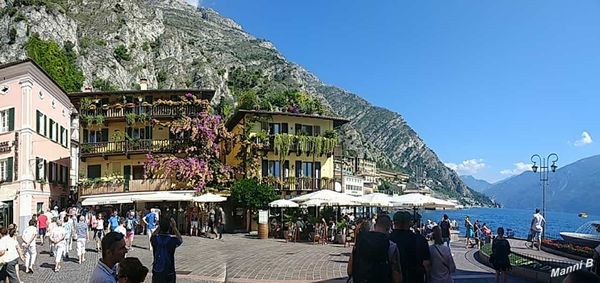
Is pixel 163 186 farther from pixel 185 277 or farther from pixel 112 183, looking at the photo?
pixel 185 277

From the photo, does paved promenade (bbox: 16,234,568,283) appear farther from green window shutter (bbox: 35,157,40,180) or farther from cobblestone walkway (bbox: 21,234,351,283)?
green window shutter (bbox: 35,157,40,180)

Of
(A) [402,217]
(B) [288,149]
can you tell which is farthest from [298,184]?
(A) [402,217]

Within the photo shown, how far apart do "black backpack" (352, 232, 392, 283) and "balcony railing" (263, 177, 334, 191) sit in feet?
92.7

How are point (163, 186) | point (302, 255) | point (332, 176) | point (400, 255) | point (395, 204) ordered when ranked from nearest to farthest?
point (400, 255)
point (302, 255)
point (395, 204)
point (163, 186)
point (332, 176)

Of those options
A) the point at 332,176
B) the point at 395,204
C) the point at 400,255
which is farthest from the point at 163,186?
the point at 400,255

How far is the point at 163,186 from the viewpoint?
109 ft

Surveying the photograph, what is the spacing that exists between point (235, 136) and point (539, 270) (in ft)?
83.7

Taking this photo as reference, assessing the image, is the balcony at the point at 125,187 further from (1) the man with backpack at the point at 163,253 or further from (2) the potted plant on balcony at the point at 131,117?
(1) the man with backpack at the point at 163,253

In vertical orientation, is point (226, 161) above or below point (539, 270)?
above

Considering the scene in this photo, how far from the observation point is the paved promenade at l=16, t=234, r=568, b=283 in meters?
13.3

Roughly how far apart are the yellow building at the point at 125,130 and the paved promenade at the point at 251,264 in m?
14.8

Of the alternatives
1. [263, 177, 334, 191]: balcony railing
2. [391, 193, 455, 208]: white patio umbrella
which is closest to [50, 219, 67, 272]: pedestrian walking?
[391, 193, 455, 208]: white patio umbrella

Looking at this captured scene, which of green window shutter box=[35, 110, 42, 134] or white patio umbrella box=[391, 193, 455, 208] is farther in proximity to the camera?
green window shutter box=[35, 110, 42, 134]

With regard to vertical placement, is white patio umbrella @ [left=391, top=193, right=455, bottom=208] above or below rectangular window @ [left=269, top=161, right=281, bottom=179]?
below
